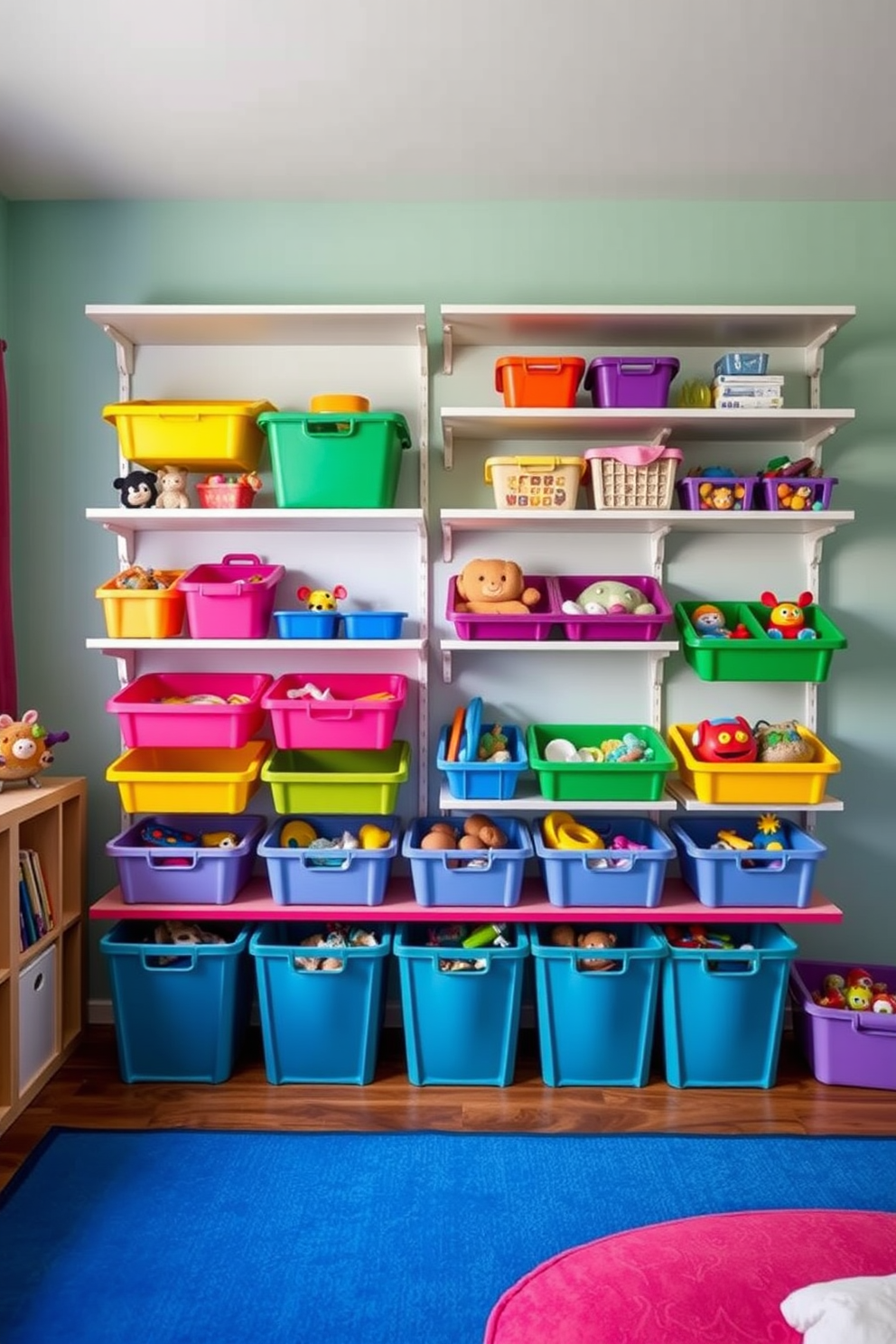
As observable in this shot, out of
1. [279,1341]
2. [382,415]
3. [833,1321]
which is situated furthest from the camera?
[382,415]

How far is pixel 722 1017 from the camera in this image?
9.04 ft

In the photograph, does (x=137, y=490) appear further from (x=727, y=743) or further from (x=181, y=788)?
(x=727, y=743)

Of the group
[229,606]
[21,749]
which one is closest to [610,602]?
[229,606]

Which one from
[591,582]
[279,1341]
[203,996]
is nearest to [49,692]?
[203,996]

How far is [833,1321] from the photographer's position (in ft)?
3.67

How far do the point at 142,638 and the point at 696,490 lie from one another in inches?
65.9

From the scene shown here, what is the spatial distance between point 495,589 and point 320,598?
1.75 feet

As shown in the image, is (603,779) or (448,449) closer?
(603,779)

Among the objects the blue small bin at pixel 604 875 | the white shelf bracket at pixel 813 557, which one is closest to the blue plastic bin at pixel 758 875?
the blue small bin at pixel 604 875

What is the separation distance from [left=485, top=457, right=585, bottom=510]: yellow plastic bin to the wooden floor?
5.53 ft

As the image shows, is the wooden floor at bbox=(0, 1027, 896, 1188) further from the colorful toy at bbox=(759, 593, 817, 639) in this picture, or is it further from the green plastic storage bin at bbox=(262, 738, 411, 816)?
the colorful toy at bbox=(759, 593, 817, 639)

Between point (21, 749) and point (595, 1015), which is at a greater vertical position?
point (21, 749)

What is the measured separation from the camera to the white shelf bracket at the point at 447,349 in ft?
9.54

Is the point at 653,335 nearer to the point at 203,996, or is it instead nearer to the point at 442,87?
the point at 442,87
